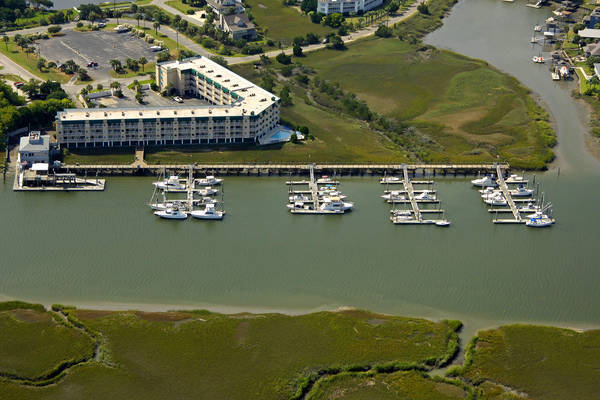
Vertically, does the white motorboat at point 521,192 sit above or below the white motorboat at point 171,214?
above

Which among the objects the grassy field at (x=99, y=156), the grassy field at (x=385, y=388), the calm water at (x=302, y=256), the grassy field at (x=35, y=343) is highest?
the grassy field at (x=99, y=156)

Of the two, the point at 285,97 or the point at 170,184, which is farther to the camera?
the point at 285,97

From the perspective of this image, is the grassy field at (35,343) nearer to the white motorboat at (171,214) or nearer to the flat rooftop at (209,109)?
the white motorboat at (171,214)

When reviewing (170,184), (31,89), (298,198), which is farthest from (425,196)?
(31,89)

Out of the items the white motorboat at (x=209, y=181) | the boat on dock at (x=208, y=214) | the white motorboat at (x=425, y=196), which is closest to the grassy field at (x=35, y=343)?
the boat on dock at (x=208, y=214)

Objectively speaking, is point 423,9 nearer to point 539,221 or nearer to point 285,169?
point 285,169

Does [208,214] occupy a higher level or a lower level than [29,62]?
lower

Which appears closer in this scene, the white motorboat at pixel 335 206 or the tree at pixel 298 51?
the white motorboat at pixel 335 206

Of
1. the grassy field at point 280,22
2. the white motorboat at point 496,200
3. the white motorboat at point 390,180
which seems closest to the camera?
the white motorboat at point 496,200

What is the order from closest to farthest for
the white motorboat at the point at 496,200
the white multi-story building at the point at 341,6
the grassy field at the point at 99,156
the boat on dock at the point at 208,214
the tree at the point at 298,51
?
the boat on dock at the point at 208,214, the white motorboat at the point at 496,200, the grassy field at the point at 99,156, the tree at the point at 298,51, the white multi-story building at the point at 341,6
